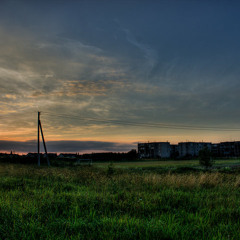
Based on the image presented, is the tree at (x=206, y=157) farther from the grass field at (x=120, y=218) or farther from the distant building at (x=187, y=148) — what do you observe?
the distant building at (x=187, y=148)

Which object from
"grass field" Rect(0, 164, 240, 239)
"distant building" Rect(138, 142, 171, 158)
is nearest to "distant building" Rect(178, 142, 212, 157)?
"distant building" Rect(138, 142, 171, 158)

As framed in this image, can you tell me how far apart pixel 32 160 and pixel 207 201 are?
1588 inches

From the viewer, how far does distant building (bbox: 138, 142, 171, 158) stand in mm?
135812

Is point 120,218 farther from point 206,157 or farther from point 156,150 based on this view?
point 156,150

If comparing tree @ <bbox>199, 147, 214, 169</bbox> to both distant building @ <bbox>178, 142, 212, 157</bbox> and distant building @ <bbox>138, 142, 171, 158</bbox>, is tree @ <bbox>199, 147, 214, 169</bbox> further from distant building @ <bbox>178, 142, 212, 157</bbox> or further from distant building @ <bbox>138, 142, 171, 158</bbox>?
distant building @ <bbox>178, 142, 212, 157</bbox>

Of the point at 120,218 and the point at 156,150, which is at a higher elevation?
the point at 120,218

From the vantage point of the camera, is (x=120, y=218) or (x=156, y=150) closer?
(x=120, y=218)

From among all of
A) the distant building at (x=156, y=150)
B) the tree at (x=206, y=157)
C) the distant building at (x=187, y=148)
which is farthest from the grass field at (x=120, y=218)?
the distant building at (x=187, y=148)

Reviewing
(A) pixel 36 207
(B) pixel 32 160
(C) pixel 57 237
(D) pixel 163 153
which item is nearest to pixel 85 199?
(A) pixel 36 207

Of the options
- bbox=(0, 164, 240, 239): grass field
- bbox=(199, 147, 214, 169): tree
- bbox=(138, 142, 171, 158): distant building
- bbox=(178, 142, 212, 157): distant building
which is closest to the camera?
bbox=(0, 164, 240, 239): grass field

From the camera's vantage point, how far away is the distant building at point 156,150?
136 metres

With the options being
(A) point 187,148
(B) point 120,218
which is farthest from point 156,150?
(B) point 120,218

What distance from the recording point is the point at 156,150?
139m

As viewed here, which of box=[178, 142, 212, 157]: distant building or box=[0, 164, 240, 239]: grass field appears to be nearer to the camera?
box=[0, 164, 240, 239]: grass field
